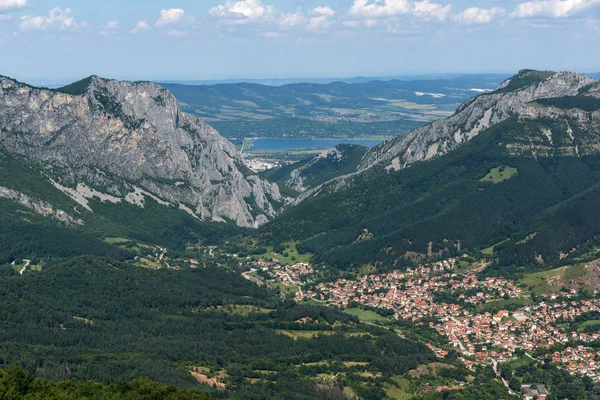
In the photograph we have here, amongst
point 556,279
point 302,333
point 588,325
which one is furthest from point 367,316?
point 588,325

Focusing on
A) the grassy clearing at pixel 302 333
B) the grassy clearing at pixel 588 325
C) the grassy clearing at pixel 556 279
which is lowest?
the grassy clearing at pixel 302 333

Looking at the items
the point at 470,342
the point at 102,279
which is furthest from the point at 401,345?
the point at 102,279

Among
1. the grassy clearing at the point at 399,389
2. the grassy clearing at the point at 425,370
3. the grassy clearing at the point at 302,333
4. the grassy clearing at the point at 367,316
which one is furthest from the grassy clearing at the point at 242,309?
the grassy clearing at the point at 399,389

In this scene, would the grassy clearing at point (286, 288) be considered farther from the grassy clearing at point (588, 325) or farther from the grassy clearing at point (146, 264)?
the grassy clearing at point (588, 325)

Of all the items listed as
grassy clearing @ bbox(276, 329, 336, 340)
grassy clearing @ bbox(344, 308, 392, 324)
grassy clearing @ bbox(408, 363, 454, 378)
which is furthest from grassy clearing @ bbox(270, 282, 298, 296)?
grassy clearing @ bbox(408, 363, 454, 378)

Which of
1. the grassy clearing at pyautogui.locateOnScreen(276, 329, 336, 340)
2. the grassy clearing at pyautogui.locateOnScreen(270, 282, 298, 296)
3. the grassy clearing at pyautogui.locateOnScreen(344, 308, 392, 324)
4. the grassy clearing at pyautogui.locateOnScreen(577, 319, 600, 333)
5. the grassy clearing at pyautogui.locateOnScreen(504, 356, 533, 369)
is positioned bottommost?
the grassy clearing at pyautogui.locateOnScreen(270, 282, 298, 296)

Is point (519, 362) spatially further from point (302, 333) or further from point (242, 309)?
point (242, 309)

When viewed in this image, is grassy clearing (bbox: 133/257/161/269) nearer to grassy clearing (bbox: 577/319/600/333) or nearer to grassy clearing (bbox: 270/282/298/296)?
grassy clearing (bbox: 270/282/298/296)

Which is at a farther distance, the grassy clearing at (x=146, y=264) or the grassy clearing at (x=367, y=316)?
the grassy clearing at (x=146, y=264)

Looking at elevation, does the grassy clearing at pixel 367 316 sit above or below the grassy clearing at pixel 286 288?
above
